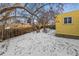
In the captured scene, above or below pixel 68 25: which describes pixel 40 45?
below

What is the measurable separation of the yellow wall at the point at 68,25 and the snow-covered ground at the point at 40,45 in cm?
9

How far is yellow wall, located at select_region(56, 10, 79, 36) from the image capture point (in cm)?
226

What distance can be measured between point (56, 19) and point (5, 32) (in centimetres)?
71

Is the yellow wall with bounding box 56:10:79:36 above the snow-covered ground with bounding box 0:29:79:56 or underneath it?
above

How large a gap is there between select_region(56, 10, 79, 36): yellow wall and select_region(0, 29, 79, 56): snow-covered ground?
9 centimetres

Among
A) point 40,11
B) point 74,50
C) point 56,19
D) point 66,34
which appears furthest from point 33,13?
point 74,50

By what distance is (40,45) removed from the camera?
2.29 metres

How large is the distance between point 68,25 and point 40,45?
0.46 m

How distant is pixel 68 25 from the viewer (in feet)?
7.49

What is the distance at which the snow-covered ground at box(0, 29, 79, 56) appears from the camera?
7.43 feet

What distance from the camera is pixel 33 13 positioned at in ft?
7.68

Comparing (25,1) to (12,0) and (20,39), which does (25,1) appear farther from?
(20,39)

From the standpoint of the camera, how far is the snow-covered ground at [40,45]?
2.27m

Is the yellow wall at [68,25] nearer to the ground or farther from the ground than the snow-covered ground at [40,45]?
farther from the ground
